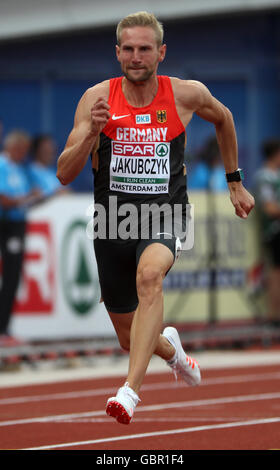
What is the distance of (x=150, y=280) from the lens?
6566 millimetres

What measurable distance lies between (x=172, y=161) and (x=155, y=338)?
1.14m

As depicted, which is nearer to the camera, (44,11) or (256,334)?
(256,334)

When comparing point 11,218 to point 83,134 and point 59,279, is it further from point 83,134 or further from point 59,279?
point 83,134

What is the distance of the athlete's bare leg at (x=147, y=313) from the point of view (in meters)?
6.47

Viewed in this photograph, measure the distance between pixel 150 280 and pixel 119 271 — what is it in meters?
0.59

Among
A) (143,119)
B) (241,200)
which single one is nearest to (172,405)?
(241,200)

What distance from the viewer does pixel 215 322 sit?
14352 millimetres

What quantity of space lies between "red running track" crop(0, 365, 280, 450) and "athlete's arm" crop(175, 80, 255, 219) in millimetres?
1417

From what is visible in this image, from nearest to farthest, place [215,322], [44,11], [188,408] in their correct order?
1. [188,408]
2. [215,322]
3. [44,11]

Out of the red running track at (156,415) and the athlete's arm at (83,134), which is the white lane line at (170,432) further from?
the athlete's arm at (83,134)

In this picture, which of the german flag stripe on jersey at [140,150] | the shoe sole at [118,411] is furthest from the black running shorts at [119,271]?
the shoe sole at [118,411]
